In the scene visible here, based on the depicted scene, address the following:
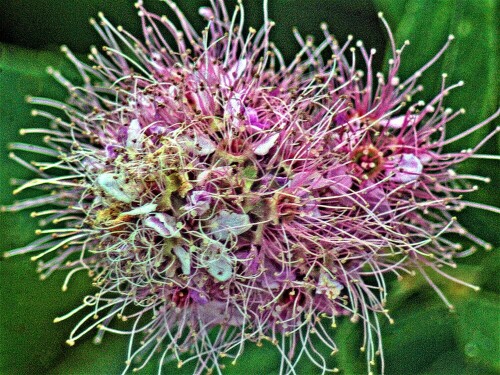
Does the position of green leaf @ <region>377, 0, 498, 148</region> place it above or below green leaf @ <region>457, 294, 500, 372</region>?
above

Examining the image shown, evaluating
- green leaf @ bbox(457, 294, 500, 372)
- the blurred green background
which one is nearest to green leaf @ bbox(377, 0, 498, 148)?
the blurred green background

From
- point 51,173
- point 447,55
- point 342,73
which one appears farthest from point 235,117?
point 51,173

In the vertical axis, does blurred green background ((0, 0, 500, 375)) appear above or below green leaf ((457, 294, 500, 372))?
above

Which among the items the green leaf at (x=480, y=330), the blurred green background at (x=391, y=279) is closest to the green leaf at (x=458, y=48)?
the blurred green background at (x=391, y=279)

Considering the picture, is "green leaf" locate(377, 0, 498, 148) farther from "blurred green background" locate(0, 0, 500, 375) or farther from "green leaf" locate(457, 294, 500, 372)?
"green leaf" locate(457, 294, 500, 372)

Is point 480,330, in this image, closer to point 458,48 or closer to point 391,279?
point 391,279

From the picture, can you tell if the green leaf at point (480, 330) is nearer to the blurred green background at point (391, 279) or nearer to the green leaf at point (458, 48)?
the blurred green background at point (391, 279)

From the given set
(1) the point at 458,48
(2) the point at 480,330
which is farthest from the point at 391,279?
(1) the point at 458,48

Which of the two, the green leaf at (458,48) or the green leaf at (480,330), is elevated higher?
the green leaf at (458,48)
